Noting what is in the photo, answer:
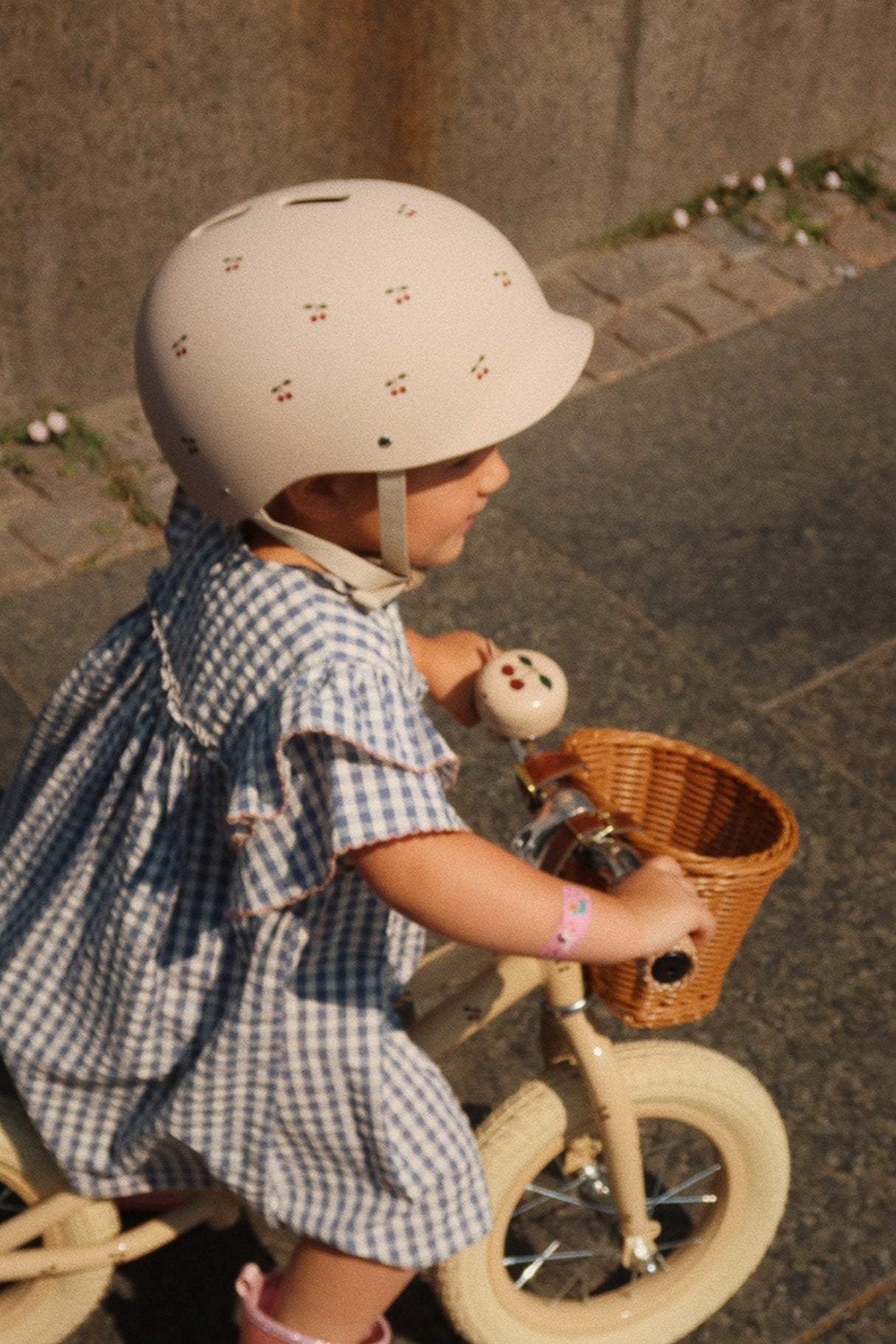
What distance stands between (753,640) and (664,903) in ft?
7.63

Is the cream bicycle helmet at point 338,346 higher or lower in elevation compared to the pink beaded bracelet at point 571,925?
higher

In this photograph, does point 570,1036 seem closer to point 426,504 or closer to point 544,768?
point 544,768

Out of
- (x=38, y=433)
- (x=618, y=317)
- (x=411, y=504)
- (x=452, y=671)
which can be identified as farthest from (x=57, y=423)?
(x=411, y=504)

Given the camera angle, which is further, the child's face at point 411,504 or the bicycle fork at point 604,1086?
the bicycle fork at point 604,1086

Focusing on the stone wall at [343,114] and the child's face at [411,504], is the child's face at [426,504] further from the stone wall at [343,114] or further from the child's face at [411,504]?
the stone wall at [343,114]

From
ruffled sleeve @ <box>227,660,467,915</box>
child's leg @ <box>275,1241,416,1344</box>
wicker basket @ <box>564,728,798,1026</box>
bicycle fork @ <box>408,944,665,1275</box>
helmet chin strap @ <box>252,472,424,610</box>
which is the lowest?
child's leg @ <box>275,1241,416,1344</box>

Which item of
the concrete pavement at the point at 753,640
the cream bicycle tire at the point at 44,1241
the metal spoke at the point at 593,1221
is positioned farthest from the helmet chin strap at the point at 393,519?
the concrete pavement at the point at 753,640

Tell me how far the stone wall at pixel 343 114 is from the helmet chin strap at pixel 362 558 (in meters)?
2.69

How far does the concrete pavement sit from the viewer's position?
2.97 m

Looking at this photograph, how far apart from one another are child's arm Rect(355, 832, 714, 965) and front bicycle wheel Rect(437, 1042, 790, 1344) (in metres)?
0.46

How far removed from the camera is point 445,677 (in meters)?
2.50

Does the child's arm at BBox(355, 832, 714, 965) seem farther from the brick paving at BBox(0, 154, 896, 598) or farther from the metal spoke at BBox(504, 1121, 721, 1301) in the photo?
the brick paving at BBox(0, 154, 896, 598)

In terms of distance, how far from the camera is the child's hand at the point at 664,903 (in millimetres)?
2102

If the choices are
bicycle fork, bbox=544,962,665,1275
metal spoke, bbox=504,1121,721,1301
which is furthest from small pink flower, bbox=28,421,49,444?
bicycle fork, bbox=544,962,665,1275
